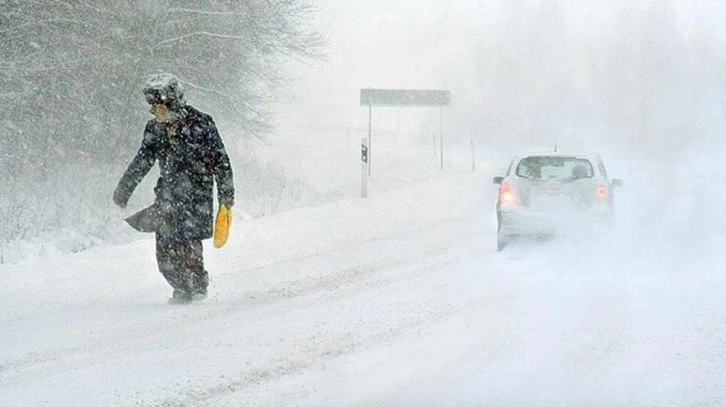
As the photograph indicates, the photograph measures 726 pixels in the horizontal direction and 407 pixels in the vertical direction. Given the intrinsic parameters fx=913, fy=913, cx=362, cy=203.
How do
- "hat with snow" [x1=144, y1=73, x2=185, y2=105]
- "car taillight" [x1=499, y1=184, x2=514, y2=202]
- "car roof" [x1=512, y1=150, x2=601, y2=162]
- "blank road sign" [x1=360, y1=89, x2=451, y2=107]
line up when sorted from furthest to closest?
"blank road sign" [x1=360, y1=89, x2=451, y2=107]
"car roof" [x1=512, y1=150, x2=601, y2=162]
"car taillight" [x1=499, y1=184, x2=514, y2=202]
"hat with snow" [x1=144, y1=73, x2=185, y2=105]

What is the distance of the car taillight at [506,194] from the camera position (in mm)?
12336

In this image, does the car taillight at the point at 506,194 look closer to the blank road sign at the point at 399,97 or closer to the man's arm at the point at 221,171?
the man's arm at the point at 221,171

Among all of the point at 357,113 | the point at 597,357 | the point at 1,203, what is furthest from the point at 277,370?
the point at 357,113

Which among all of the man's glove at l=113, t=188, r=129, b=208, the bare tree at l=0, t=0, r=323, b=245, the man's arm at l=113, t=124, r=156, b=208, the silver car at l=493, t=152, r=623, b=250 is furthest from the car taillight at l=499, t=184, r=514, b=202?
the bare tree at l=0, t=0, r=323, b=245

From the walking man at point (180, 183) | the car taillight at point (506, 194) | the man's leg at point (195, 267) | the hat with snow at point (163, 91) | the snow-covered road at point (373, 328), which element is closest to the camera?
the snow-covered road at point (373, 328)

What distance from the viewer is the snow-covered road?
5.23 metres

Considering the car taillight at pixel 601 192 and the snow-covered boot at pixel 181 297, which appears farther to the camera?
the car taillight at pixel 601 192

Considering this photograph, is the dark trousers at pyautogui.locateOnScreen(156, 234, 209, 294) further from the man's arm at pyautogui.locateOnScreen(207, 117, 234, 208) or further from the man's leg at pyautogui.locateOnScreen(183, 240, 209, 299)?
the man's arm at pyautogui.locateOnScreen(207, 117, 234, 208)

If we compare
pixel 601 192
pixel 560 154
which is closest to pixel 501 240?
pixel 601 192

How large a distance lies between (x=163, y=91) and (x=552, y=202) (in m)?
6.22

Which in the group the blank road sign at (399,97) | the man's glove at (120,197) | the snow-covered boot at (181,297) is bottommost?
the snow-covered boot at (181,297)

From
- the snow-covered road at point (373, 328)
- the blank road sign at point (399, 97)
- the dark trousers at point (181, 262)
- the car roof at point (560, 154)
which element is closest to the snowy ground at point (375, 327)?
the snow-covered road at point (373, 328)

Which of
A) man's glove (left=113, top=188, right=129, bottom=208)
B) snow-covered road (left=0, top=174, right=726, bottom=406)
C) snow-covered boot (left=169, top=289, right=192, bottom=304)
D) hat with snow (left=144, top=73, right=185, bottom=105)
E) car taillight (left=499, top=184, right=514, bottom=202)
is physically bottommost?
snow-covered road (left=0, top=174, right=726, bottom=406)

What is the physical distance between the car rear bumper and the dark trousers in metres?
5.30
